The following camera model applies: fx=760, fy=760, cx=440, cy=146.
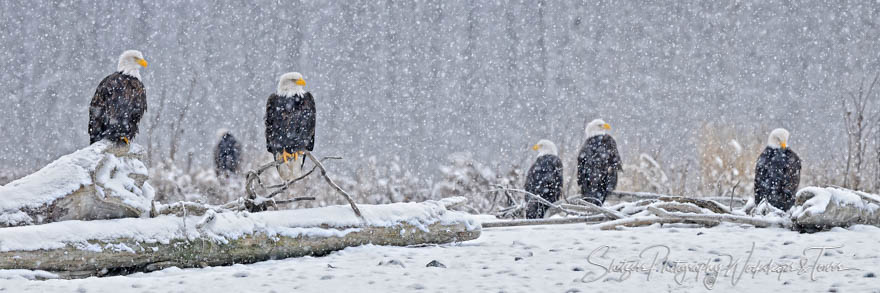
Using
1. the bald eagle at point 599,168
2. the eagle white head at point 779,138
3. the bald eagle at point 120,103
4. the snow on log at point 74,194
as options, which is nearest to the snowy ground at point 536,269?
the snow on log at point 74,194

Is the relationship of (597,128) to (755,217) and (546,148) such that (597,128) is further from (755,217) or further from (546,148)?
(755,217)

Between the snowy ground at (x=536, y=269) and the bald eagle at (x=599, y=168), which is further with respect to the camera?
the bald eagle at (x=599, y=168)

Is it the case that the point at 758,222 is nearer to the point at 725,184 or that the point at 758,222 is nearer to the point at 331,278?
the point at 331,278

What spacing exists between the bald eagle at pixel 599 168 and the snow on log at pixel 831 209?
272 cm

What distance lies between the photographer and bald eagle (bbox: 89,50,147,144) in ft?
13.7

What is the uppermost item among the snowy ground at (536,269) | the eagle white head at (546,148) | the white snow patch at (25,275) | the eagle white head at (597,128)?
the eagle white head at (597,128)

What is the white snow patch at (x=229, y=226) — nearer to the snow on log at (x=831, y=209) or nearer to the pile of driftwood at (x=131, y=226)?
the pile of driftwood at (x=131, y=226)

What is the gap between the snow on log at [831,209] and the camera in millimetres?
4070

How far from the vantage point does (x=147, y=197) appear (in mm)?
3375

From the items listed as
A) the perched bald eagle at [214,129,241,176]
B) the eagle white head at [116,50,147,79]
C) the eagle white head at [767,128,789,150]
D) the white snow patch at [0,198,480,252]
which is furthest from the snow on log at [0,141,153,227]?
the perched bald eagle at [214,129,241,176]

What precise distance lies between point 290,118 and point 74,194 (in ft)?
7.57

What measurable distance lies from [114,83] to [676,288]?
347 centimetres

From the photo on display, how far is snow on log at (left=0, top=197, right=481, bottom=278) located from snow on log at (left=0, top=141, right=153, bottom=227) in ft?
0.44

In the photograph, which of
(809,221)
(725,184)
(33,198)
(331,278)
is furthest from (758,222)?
(725,184)
